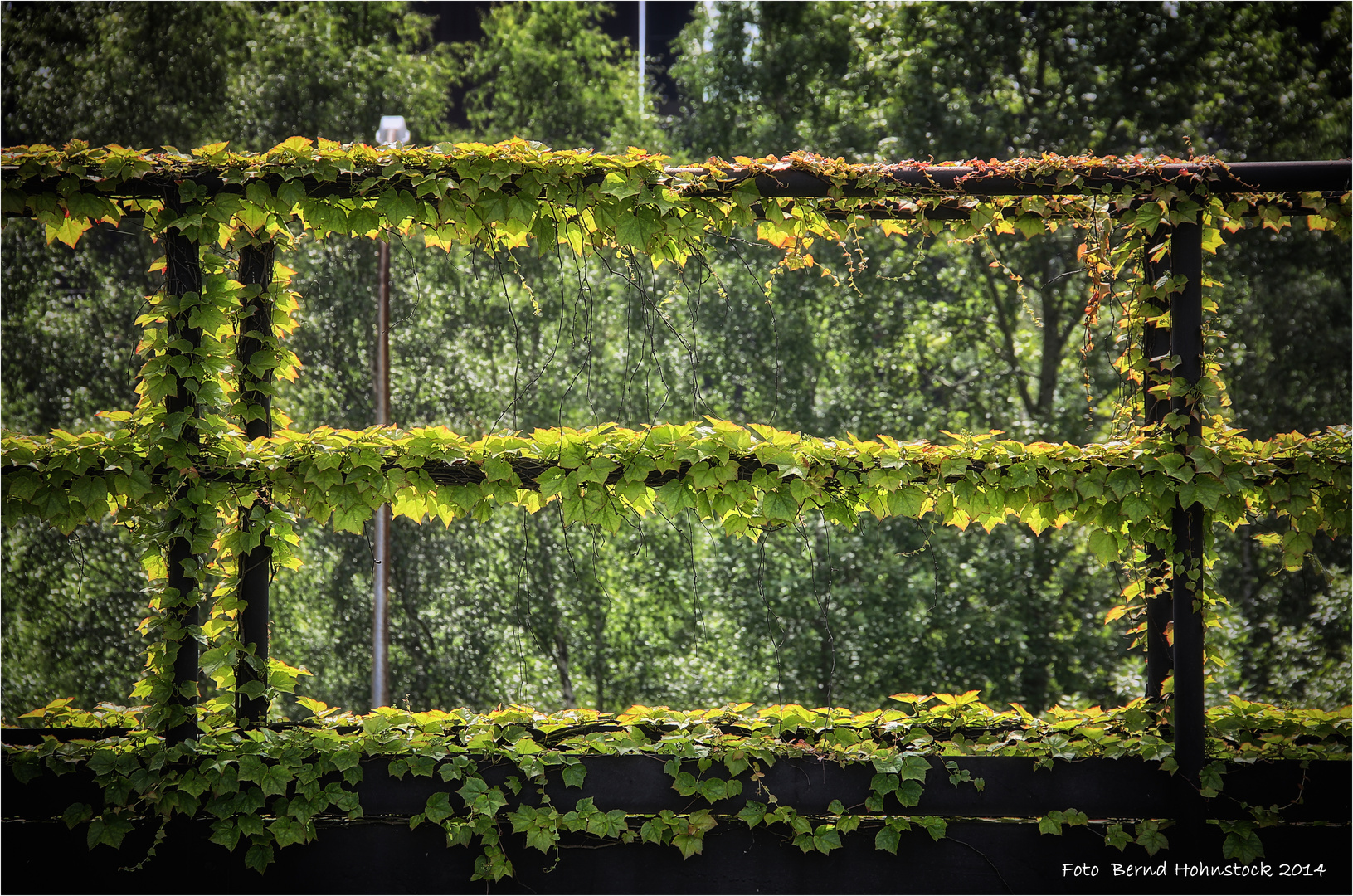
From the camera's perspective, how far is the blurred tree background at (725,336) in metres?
7.91

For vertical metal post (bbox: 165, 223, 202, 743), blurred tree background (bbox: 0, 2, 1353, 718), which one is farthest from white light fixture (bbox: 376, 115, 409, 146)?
vertical metal post (bbox: 165, 223, 202, 743)

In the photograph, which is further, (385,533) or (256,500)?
(385,533)

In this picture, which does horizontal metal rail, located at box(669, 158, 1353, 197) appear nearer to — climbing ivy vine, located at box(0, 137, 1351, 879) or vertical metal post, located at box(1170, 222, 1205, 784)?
climbing ivy vine, located at box(0, 137, 1351, 879)

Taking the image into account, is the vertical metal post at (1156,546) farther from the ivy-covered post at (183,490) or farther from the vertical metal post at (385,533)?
the vertical metal post at (385,533)

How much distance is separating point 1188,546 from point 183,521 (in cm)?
273

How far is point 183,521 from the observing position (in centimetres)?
238

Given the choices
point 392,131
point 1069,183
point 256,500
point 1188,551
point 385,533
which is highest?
point 392,131

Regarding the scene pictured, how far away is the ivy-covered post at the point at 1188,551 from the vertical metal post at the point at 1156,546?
5 cm

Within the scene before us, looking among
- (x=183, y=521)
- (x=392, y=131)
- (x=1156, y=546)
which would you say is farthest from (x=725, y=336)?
(x=183, y=521)

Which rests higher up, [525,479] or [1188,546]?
[525,479]

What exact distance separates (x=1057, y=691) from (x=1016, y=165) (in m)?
7.31

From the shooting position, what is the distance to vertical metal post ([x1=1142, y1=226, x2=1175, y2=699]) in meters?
2.46

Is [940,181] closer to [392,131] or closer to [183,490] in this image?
[183,490]

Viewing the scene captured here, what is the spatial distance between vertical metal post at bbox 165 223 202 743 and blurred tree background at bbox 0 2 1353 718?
17.7 ft
